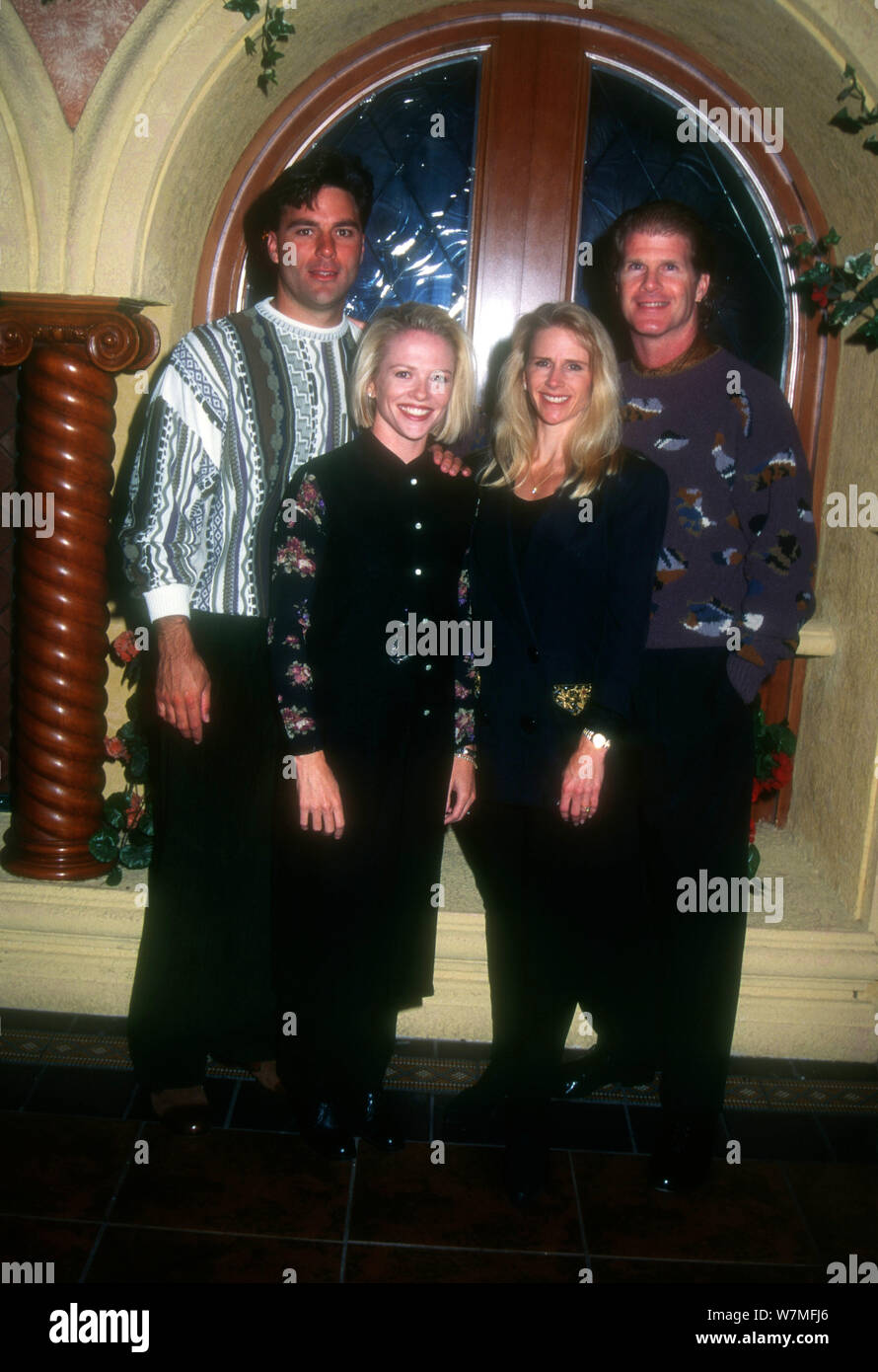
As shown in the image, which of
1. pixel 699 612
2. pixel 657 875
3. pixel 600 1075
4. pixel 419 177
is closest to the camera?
pixel 699 612

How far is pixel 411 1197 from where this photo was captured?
7.14 feet

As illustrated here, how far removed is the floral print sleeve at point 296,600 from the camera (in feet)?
6.77

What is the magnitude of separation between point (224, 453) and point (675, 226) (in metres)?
1.10

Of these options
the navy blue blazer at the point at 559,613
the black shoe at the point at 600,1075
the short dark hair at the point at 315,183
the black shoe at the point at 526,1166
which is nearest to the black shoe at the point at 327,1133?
the black shoe at the point at 526,1166

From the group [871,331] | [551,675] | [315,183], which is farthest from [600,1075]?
[315,183]

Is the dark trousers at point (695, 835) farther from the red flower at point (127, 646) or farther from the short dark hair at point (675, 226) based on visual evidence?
the red flower at point (127, 646)

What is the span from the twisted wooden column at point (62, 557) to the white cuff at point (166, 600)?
58cm

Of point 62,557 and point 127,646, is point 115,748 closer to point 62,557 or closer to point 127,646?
point 127,646

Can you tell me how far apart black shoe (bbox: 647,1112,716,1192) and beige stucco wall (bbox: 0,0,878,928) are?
2.90 feet

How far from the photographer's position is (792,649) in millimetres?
2213

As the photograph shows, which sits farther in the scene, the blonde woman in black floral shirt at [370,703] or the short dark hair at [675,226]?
the short dark hair at [675,226]

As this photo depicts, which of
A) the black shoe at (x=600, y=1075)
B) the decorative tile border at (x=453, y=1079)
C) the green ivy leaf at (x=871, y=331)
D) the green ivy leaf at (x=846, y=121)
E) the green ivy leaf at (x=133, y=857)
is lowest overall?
the decorative tile border at (x=453, y=1079)

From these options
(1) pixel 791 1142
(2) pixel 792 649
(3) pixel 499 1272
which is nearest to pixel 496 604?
(2) pixel 792 649

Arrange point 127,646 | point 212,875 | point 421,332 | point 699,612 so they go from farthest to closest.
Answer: point 127,646 → point 212,875 → point 699,612 → point 421,332
